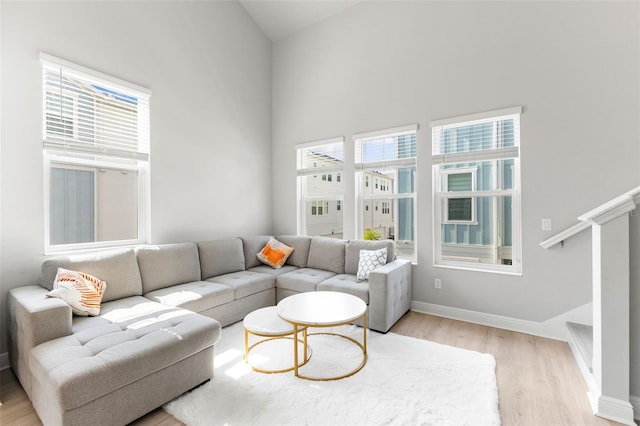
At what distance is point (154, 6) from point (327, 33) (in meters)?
2.32

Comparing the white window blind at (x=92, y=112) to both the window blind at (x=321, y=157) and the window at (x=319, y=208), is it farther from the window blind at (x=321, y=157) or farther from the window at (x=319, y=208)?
the window at (x=319, y=208)

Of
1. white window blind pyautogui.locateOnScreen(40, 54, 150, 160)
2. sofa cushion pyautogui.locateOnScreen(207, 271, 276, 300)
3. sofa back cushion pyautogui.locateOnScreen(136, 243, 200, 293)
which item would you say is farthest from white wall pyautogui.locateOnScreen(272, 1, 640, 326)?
white window blind pyautogui.locateOnScreen(40, 54, 150, 160)

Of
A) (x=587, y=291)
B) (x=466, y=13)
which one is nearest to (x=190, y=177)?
Result: (x=466, y=13)

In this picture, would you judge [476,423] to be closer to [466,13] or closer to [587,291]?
[587,291]

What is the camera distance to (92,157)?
3096 millimetres

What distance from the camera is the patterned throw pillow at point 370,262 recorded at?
3467 millimetres

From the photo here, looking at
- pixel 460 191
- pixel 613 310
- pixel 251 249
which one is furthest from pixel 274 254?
pixel 613 310

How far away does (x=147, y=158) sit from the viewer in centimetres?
347

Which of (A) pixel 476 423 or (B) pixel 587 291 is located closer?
(A) pixel 476 423

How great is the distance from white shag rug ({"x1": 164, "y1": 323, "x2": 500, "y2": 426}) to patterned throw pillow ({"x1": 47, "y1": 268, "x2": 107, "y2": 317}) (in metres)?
1.05

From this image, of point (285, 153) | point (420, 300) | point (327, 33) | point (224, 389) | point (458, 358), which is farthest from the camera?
point (285, 153)

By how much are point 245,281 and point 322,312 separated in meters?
1.38

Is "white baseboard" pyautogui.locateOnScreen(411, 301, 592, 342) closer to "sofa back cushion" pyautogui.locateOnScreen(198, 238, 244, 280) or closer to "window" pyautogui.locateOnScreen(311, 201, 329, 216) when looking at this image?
"window" pyautogui.locateOnScreen(311, 201, 329, 216)

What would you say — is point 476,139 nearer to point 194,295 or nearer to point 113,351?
point 194,295
